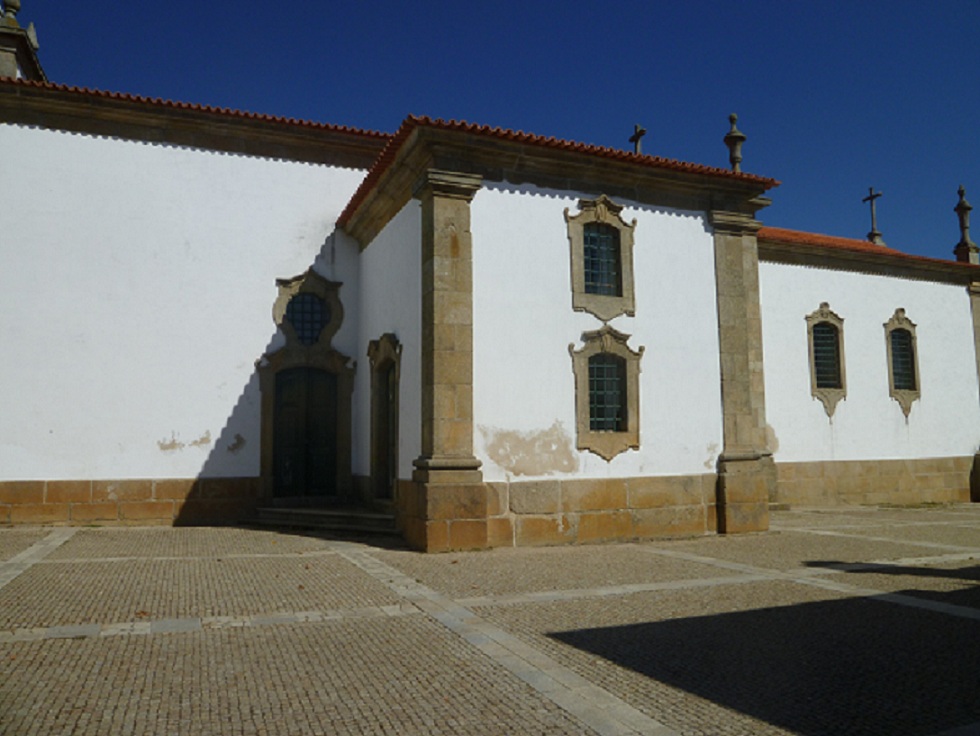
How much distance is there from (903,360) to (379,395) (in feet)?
41.4

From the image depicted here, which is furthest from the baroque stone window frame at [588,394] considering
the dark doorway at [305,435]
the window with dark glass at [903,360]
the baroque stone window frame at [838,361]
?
the window with dark glass at [903,360]

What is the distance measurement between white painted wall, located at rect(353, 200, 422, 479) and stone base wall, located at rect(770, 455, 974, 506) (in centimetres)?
834

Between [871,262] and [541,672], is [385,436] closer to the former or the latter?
[541,672]

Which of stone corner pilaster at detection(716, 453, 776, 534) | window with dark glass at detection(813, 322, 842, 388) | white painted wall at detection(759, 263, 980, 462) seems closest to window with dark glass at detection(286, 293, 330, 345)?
stone corner pilaster at detection(716, 453, 776, 534)

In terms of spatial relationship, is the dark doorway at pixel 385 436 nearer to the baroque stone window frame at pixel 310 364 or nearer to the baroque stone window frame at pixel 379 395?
the baroque stone window frame at pixel 379 395

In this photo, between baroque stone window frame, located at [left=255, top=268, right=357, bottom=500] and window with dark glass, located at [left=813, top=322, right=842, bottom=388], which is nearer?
baroque stone window frame, located at [left=255, top=268, right=357, bottom=500]

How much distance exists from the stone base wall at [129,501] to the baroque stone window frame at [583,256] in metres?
6.22

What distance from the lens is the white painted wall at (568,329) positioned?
33.8 feet

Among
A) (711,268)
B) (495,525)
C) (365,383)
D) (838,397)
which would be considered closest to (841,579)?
(495,525)

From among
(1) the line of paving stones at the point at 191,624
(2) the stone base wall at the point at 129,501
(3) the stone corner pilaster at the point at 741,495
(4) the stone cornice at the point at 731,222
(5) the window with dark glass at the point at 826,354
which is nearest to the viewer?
(1) the line of paving stones at the point at 191,624

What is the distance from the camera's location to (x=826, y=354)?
17016 mm

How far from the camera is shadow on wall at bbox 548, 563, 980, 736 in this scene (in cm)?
400

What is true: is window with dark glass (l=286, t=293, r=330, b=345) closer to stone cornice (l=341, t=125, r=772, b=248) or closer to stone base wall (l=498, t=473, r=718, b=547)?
stone cornice (l=341, t=125, r=772, b=248)

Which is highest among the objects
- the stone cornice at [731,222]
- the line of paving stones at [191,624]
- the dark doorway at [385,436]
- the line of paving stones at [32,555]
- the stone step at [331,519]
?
the stone cornice at [731,222]
